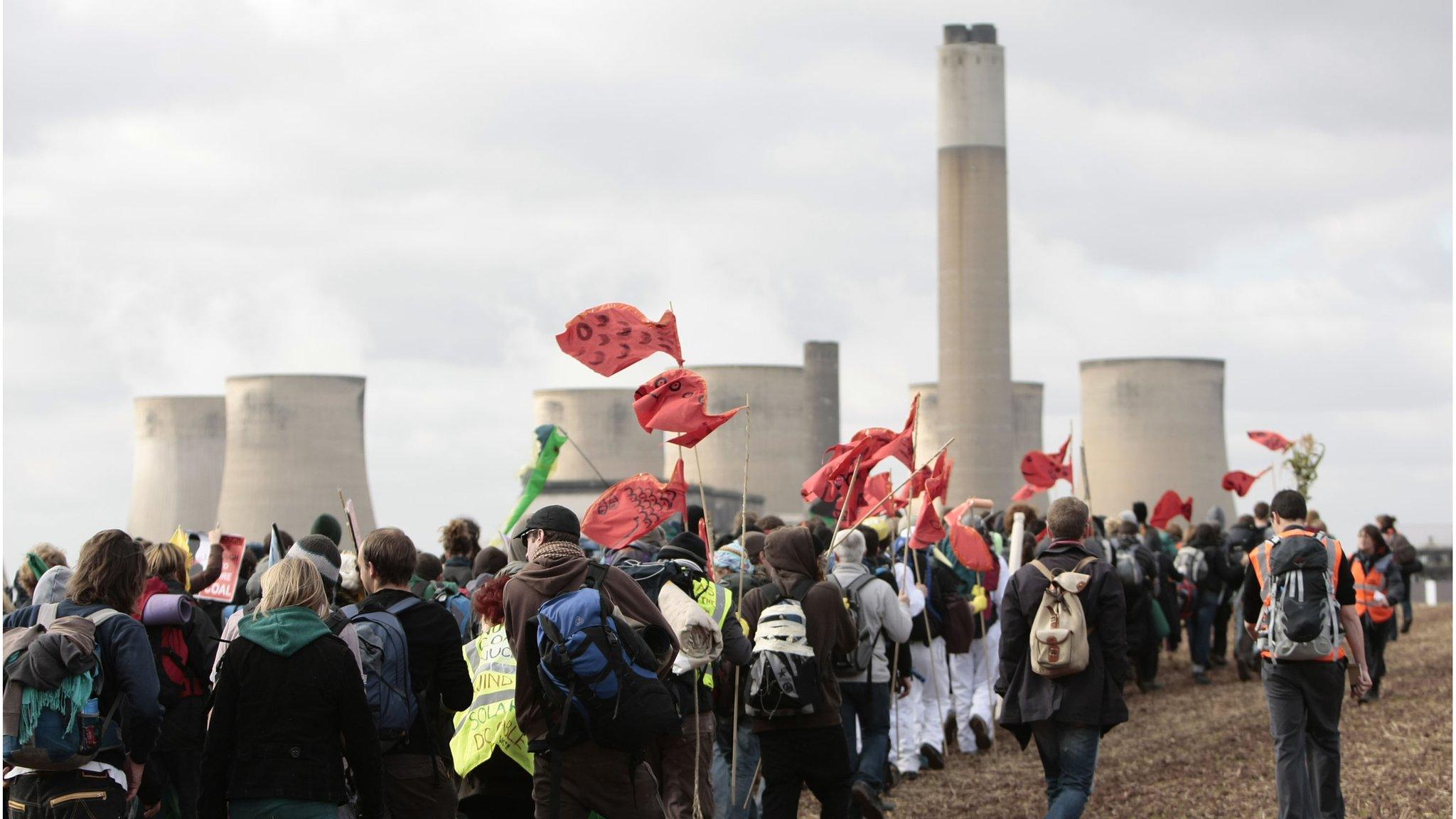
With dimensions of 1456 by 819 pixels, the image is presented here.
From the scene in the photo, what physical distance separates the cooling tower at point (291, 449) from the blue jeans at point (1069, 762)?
26.2 metres

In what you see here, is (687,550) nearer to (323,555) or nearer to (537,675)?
(537,675)

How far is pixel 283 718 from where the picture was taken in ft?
12.6

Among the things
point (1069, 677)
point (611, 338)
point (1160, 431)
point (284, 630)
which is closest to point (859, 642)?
point (1069, 677)

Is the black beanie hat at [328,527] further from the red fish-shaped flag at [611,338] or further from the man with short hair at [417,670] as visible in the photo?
the man with short hair at [417,670]

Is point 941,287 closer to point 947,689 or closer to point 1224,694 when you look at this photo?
point 1224,694

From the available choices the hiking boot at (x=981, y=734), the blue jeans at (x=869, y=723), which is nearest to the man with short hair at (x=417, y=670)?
the blue jeans at (x=869, y=723)

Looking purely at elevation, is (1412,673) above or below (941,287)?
below

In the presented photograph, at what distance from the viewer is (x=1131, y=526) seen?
11.2 metres

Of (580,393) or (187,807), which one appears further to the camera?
(580,393)

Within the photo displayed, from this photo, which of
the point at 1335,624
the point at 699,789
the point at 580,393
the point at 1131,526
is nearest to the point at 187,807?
the point at 699,789

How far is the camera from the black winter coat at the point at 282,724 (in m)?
3.85

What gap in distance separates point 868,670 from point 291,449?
25.9m

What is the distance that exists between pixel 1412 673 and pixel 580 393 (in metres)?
22.2

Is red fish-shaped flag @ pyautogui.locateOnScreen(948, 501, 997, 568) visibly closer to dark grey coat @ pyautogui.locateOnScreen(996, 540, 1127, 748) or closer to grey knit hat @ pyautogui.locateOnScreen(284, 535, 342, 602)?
dark grey coat @ pyautogui.locateOnScreen(996, 540, 1127, 748)
